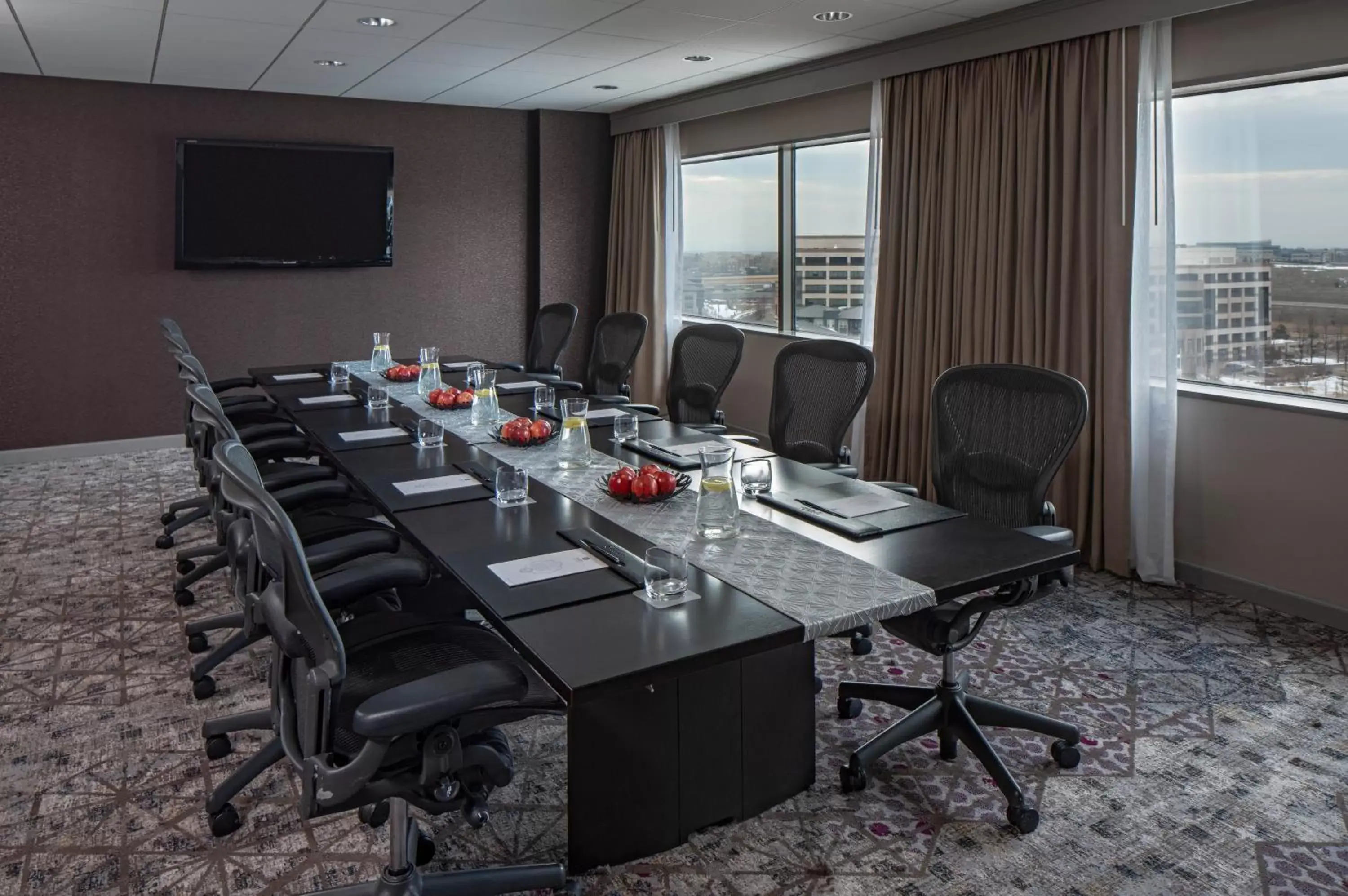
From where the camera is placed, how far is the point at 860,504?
2.75 metres

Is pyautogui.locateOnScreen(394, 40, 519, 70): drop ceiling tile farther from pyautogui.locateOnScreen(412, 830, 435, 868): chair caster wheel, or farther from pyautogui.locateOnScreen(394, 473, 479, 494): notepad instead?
pyautogui.locateOnScreen(412, 830, 435, 868): chair caster wheel

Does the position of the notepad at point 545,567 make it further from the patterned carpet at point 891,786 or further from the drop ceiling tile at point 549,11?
the drop ceiling tile at point 549,11

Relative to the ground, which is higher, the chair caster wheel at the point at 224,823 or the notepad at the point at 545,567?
the notepad at the point at 545,567

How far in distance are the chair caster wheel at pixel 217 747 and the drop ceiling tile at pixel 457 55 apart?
3819 mm

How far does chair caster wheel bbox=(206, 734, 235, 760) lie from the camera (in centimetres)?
281

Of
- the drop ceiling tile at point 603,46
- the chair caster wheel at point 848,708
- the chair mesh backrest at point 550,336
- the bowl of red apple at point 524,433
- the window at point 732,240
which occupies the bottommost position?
the chair caster wheel at point 848,708

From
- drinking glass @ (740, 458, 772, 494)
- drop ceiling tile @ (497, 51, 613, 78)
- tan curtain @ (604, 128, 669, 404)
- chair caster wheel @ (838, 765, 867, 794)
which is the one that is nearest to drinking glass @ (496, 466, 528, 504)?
drinking glass @ (740, 458, 772, 494)

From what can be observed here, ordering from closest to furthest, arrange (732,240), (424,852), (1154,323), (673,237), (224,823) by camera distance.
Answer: (424,852) < (224,823) < (1154,323) < (732,240) < (673,237)

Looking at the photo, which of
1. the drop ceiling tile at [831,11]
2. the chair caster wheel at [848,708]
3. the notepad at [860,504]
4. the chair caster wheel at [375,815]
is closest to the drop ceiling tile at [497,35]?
the drop ceiling tile at [831,11]

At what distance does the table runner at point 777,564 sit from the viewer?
2020mm

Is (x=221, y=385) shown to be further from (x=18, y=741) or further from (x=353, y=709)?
(x=353, y=709)

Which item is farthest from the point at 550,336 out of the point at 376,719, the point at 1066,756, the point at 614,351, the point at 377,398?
the point at 376,719

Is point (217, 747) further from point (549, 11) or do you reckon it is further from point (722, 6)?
point (722, 6)

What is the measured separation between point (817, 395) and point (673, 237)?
13.6 feet
